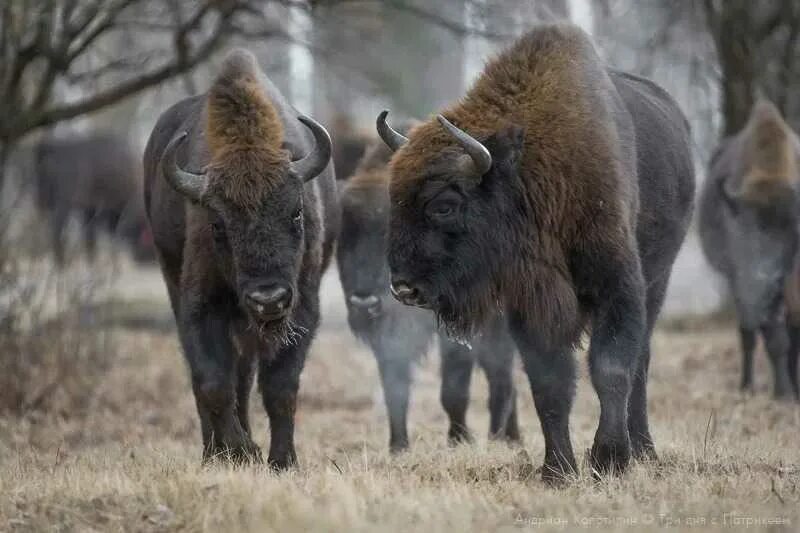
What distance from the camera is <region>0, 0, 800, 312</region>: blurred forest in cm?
1136

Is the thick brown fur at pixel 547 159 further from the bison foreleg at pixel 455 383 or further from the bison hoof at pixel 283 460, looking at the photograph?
the bison foreleg at pixel 455 383

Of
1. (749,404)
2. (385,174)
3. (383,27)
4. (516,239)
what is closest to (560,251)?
(516,239)

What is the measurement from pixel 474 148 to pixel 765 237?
676 cm

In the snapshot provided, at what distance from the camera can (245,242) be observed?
23.2 ft

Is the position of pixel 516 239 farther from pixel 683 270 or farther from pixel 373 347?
pixel 683 270

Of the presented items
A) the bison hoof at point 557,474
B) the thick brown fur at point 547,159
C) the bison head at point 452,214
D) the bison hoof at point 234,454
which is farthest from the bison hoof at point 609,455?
the bison hoof at point 234,454

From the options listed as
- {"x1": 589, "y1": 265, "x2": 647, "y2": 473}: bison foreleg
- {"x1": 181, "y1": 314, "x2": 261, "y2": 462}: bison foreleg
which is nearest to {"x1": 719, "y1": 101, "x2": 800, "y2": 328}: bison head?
{"x1": 589, "y1": 265, "x2": 647, "y2": 473}: bison foreleg

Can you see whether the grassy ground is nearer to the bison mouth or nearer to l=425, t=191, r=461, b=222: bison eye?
the bison mouth

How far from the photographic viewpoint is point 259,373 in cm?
794

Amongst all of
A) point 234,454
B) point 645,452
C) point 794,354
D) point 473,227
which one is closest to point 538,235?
point 473,227

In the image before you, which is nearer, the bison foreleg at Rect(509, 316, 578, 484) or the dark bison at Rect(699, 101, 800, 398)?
Answer: the bison foreleg at Rect(509, 316, 578, 484)

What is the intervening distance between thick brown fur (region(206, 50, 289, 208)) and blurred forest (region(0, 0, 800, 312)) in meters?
1.71

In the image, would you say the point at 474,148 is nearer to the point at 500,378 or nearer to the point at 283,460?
the point at 283,460

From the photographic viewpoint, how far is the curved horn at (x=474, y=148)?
266 inches
